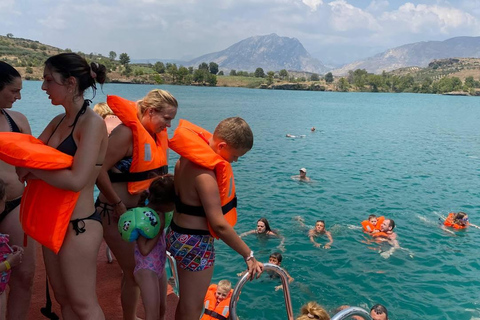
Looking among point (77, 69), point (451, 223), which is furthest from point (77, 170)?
point (451, 223)

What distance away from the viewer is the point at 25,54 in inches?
4606

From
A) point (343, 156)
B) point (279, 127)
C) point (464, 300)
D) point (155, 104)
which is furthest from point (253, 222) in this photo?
point (279, 127)

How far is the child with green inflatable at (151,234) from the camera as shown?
9.21 ft

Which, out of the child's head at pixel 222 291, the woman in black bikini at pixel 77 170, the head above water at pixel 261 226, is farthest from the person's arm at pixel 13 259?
the head above water at pixel 261 226

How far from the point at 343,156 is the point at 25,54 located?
124m

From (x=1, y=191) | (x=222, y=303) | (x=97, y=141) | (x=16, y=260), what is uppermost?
(x=97, y=141)

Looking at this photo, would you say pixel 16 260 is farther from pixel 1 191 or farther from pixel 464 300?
pixel 464 300

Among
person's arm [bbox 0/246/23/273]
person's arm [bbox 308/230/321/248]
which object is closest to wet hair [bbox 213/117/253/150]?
person's arm [bbox 0/246/23/273]

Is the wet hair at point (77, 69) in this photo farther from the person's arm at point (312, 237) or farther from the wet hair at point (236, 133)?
the person's arm at point (312, 237)

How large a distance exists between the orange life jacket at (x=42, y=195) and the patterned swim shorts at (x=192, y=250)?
29.4 inches

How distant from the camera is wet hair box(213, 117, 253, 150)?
2.54 m

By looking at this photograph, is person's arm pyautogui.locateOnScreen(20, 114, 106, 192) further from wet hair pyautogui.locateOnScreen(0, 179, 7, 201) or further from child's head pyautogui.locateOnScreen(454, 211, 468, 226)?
child's head pyautogui.locateOnScreen(454, 211, 468, 226)

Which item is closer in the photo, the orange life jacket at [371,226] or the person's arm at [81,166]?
the person's arm at [81,166]

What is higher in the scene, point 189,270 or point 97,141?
point 97,141
